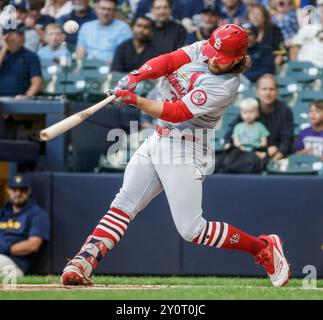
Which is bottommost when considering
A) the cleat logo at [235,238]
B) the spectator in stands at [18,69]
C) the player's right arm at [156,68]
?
the cleat logo at [235,238]

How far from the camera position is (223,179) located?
9109 mm

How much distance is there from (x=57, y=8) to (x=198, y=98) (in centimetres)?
518

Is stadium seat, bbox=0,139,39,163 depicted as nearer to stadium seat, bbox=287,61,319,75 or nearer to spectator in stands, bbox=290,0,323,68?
stadium seat, bbox=287,61,319,75

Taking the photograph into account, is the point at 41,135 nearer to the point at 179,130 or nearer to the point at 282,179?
the point at 179,130

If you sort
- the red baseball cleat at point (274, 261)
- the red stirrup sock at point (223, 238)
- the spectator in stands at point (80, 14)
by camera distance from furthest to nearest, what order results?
the spectator in stands at point (80, 14)
the red baseball cleat at point (274, 261)
the red stirrup sock at point (223, 238)

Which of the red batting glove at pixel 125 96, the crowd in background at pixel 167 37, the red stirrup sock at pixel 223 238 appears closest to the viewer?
the red batting glove at pixel 125 96

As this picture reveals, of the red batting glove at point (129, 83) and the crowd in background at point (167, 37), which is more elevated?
the crowd in background at point (167, 37)

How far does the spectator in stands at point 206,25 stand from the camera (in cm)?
990

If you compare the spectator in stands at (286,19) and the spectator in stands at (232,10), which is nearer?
the spectator in stands at (286,19)

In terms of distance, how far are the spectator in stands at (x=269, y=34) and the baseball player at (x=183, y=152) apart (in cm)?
359

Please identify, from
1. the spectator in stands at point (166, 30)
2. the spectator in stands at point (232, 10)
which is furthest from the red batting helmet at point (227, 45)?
the spectator in stands at point (232, 10)

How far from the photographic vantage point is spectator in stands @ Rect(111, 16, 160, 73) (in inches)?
391

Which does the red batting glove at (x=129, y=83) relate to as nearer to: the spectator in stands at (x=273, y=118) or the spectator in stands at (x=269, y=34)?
the spectator in stands at (x=273, y=118)

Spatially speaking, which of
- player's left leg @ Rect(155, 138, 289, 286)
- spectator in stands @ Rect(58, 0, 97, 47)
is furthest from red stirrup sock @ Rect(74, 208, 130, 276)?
spectator in stands @ Rect(58, 0, 97, 47)
